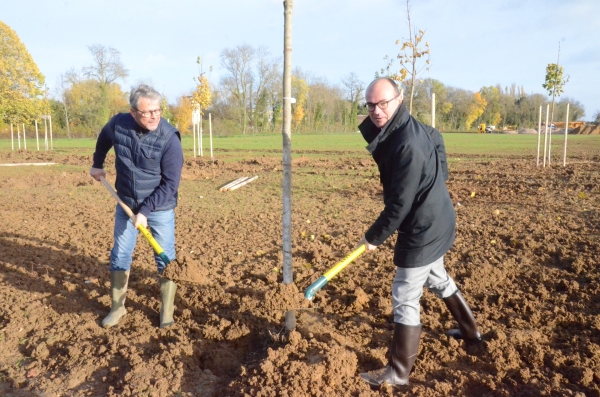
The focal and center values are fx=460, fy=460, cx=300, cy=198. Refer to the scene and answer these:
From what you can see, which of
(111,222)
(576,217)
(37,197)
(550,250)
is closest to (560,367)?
(550,250)

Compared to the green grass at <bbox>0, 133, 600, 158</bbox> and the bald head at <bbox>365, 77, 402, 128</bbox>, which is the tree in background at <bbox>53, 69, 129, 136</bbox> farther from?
the bald head at <bbox>365, 77, 402, 128</bbox>

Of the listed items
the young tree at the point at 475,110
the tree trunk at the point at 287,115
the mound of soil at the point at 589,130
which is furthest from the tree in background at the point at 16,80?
the young tree at the point at 475,110

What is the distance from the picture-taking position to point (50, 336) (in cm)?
397

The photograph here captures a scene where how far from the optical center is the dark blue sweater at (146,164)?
383 cm

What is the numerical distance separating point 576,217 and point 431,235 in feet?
18.2

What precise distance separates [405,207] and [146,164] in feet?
7.32

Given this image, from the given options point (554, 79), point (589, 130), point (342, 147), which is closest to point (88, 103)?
point (342, 147)

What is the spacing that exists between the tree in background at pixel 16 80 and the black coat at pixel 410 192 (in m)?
25.8

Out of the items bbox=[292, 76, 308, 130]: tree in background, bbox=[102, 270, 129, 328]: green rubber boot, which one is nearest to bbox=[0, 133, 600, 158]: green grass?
bbox=[102, 270, 129, 328]: green rubber boot

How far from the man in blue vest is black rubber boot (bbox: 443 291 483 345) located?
2403mm

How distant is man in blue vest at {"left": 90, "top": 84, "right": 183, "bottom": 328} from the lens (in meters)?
3.74

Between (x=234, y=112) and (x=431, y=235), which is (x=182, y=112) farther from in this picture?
(x=431, y=235)

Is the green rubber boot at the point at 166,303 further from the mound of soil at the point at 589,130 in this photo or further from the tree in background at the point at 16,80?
the mound of soil at the point at 589,130

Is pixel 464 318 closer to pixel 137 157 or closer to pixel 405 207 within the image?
pixel 405 207
